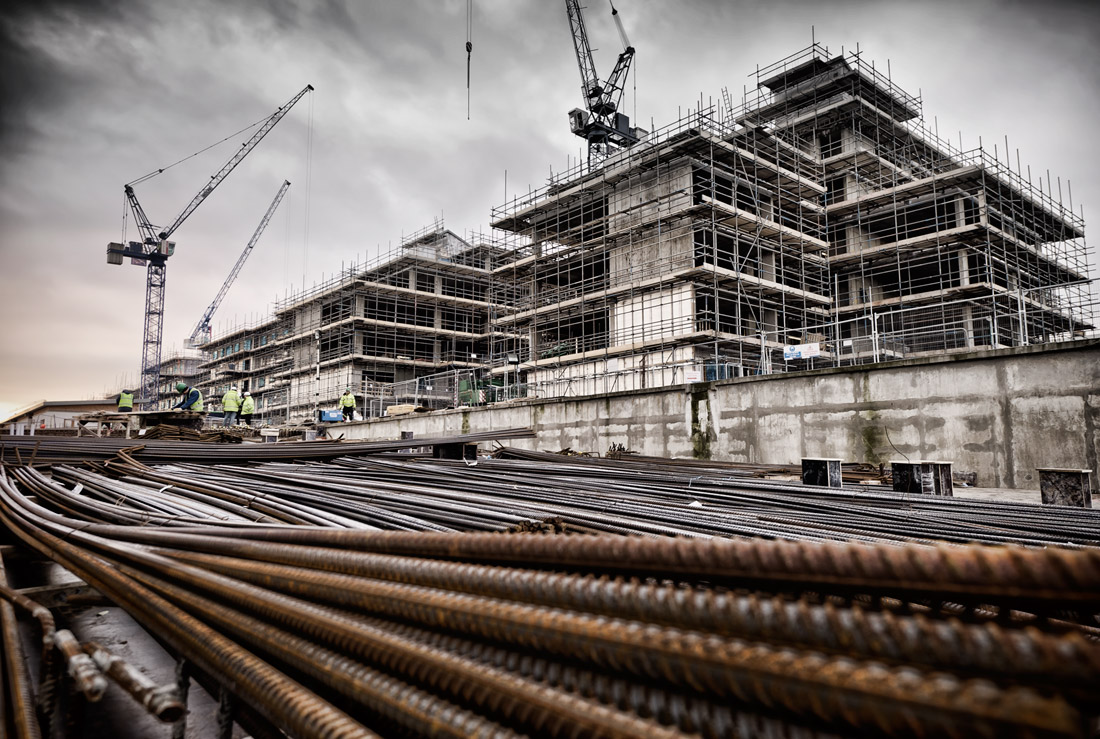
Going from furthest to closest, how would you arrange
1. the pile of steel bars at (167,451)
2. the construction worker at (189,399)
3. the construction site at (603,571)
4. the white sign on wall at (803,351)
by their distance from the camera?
1. the construction worker at (189,399)
2. the white sign on wall at (803,351)
3. the pile of steel bars at (167,451)
4. the construction site at (603,571)

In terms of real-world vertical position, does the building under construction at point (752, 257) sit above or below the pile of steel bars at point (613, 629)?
above

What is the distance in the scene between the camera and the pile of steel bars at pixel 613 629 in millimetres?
734

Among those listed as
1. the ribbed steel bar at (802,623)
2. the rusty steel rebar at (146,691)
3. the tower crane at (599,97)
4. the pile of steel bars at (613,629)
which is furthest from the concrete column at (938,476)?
the tower crane at (599,97)

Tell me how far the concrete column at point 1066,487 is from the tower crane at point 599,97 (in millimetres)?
38558

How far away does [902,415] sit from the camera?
10.8m

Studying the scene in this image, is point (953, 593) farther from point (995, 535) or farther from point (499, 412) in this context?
point (499, 412)

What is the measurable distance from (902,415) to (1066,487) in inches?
228

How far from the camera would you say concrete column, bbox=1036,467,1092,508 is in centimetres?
519

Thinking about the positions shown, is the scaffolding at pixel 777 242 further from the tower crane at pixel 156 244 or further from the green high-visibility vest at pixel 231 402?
the tower crane at pixel 156 244

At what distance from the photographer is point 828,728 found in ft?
2.77

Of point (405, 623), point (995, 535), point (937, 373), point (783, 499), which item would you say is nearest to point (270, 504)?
point (405, 623)

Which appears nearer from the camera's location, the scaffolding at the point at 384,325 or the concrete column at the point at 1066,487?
the concrete column at the point at 1066,487

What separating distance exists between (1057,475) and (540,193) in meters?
27.1

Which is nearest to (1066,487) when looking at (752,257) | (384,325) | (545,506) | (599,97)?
(545,506)
